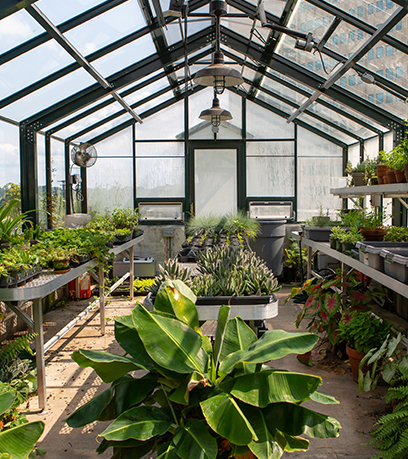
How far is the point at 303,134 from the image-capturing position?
869 centimetres

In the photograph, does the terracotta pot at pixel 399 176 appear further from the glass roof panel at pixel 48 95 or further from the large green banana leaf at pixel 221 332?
the glass roof panel at pixel 48 95

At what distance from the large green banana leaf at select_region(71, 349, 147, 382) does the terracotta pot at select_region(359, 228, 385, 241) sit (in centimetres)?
317

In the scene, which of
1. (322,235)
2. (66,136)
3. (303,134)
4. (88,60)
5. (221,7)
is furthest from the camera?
(303,134)

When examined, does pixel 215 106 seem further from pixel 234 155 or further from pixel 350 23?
pixel 234 155

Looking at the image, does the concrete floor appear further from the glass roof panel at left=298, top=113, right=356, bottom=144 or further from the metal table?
the glass roof panel at left=298, top=113, right=356, bottom=144

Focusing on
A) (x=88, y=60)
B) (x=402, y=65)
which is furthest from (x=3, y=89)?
(x=402, y=65)

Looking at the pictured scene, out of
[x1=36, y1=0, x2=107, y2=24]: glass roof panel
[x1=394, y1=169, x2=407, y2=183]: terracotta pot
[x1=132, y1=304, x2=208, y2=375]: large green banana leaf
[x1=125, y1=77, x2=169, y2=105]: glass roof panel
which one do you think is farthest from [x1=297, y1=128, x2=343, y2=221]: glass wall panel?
[x1=132, y1=304, x2=208, y2=375]: large green banana leaf

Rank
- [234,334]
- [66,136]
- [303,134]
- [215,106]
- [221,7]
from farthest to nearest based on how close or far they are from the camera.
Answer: [303,134]
[66,136]
[215,106]
[221,7]
[234,334]

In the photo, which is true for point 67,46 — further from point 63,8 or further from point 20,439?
point 20,439

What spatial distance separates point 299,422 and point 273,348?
1.04 feet

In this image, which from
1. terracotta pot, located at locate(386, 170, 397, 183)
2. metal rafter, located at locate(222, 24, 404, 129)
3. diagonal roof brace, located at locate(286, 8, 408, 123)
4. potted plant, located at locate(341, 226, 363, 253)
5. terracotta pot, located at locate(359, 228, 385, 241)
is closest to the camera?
terracotta pot, located at locate(386, 170, 397, 183)

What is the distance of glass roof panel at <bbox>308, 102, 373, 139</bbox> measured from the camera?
24.0 ft

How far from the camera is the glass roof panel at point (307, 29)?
16.1ft

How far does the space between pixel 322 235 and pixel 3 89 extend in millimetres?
4650
